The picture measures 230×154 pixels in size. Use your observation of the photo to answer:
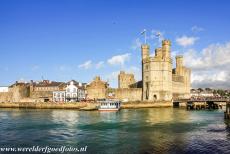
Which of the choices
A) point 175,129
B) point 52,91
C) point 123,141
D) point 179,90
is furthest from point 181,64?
point 123,141

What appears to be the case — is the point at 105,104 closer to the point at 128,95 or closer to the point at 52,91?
the point at 128,95

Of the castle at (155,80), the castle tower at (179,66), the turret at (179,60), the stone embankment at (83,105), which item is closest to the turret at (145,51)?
the castle at (155,80)

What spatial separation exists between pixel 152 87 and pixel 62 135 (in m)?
63.9

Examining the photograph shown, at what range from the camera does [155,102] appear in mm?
87250

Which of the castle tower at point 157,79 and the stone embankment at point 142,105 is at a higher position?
the castle tower at point 157,79

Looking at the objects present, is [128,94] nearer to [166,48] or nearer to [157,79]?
[157,79]

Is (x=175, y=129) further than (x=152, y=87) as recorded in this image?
No

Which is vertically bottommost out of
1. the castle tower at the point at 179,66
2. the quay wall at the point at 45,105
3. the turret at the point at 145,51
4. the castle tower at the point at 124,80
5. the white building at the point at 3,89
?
the quay wall at the point at 45,105

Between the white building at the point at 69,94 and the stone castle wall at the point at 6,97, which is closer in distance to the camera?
the white building at the point at 69,94

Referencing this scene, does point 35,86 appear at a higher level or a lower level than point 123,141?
higher

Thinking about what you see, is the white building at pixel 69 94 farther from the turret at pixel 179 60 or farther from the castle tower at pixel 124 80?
the turret at pixel 179 60

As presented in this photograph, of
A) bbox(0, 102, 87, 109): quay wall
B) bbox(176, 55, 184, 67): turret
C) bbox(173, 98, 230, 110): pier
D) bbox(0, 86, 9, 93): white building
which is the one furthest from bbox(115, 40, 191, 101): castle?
bbox(0, 86, 9, 93): white building

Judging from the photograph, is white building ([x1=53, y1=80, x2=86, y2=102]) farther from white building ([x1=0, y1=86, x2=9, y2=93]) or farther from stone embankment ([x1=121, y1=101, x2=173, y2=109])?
white building ([x1=0, y1=86, x2=9, y2=93])

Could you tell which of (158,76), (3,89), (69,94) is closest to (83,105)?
(69,94)
